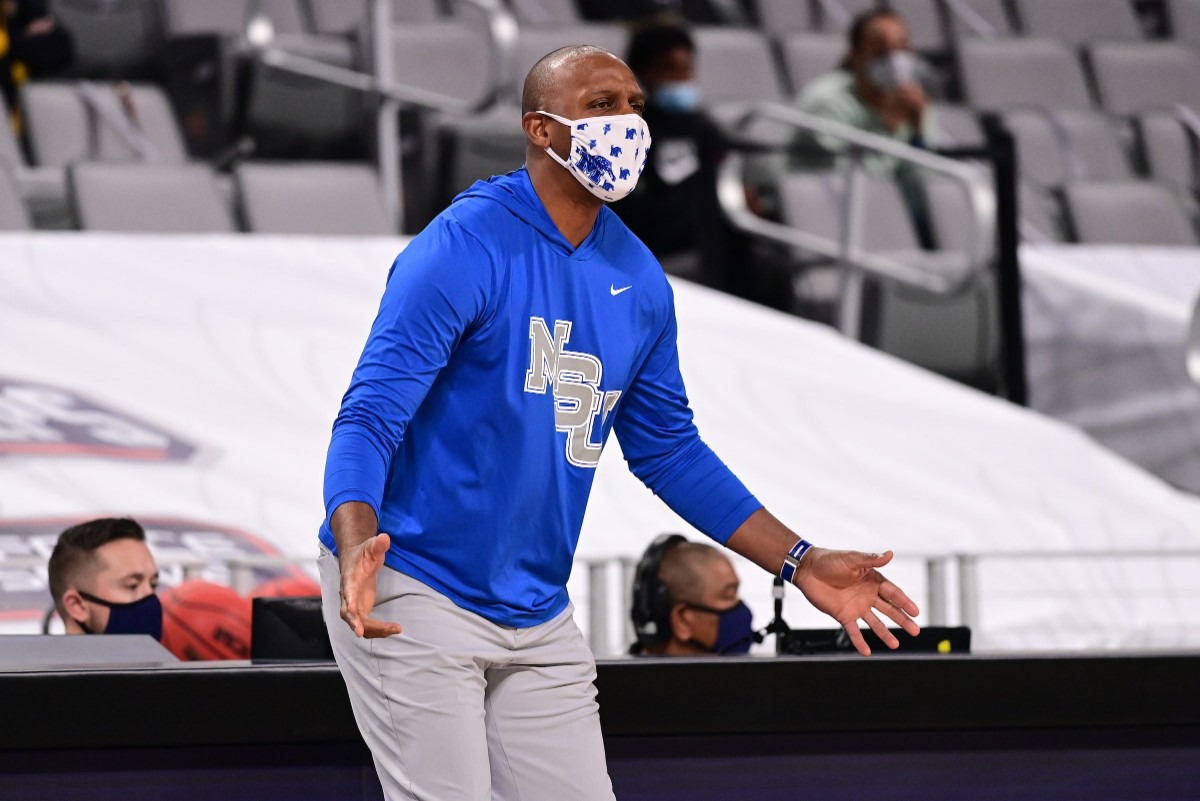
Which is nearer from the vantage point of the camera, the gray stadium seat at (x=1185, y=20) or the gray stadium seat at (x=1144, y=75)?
the gray stadium seat at (x=1144, y=75)

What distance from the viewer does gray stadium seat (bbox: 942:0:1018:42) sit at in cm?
1039

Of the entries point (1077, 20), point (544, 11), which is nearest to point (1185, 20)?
point (1077, 20)

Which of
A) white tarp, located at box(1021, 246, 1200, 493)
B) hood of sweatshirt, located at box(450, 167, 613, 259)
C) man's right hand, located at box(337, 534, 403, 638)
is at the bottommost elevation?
white tarp, located at box(1021, 246, 1200, 493)

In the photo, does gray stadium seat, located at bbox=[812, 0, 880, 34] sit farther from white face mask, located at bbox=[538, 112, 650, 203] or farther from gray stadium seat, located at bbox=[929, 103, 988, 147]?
white face mask, located at bbox=[538, 112, 650, 203]

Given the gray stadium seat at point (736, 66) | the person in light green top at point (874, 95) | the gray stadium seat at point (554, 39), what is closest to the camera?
the person in light green top at point (874, 95)

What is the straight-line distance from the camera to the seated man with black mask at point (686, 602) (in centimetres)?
357

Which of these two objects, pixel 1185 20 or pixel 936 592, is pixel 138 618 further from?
pixel 1185 20

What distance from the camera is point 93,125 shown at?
7082 mm

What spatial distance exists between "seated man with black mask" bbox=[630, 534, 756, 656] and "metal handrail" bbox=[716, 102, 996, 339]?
3017 mm

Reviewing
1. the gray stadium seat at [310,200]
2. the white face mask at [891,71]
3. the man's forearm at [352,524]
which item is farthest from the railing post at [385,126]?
the man's forearm at [352,524]

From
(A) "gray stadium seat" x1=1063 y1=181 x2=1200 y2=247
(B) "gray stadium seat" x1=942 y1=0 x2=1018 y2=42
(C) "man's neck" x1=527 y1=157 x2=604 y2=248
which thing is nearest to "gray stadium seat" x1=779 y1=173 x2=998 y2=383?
(A) "gray stadium seat" x1=1063 y1=181 x2=1200 y2=247

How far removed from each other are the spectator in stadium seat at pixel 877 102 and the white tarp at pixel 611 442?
0.64 meters

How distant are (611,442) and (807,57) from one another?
13.4 ft

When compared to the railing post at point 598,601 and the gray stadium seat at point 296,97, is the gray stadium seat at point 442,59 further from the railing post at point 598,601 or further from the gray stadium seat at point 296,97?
the railing post at point 598,601
